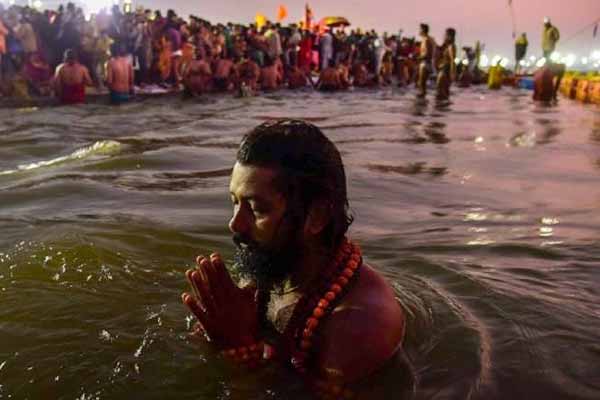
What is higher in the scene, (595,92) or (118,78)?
(118,78)

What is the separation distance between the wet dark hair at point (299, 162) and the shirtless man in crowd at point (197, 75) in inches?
661

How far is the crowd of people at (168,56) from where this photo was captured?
15.5m

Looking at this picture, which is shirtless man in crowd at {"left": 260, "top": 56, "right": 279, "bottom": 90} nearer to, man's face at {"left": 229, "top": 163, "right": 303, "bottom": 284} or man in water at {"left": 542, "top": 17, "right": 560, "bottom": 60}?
man in water at {"left": 542, "top": 17, "right": 560, "bottom": 60}

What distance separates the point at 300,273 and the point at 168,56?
18.0 meters

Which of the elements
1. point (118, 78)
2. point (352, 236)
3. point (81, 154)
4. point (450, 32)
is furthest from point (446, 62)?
point (352, 236)

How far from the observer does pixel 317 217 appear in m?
2.30

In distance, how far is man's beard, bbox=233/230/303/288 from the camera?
2.27 metres

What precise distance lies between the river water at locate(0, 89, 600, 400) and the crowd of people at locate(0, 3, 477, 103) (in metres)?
7.62

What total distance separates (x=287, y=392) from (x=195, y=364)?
0.44 metres

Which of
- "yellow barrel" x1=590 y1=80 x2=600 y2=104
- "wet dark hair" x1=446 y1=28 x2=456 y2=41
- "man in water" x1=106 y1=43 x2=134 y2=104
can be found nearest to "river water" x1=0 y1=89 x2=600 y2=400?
"man in water" x1=106 y1=43 x2=134 y2=104

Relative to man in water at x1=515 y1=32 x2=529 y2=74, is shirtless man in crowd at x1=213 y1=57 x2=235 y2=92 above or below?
below

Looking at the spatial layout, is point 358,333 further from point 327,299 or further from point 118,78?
point 118,78

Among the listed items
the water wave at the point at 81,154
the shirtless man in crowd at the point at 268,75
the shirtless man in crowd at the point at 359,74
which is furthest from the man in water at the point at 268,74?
the water wave at the point at 81,154

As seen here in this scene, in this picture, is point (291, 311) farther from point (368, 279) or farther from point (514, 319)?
point (514, 319)
